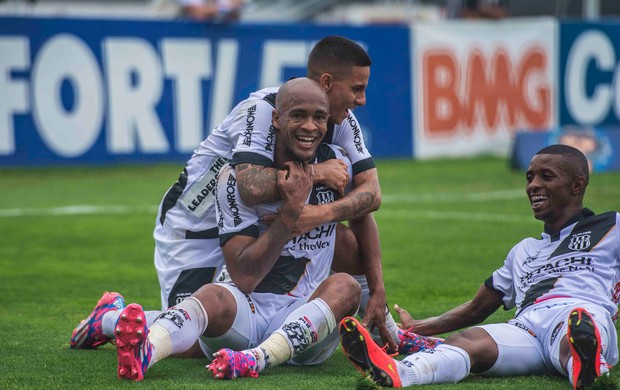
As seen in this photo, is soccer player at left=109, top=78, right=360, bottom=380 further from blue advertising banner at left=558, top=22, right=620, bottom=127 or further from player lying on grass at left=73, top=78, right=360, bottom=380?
blue advertising banner at left=558, top=22, right=620, bottom=127

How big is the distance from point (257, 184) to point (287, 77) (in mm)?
12735

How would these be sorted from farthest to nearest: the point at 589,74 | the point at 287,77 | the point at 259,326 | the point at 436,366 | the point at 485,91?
the point at 589,74 < the point at 485,91 < the point at 287,77 < the point at 259,326 < the point at 436,366

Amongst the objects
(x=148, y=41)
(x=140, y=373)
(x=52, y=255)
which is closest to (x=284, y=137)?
(x=140, y=373)

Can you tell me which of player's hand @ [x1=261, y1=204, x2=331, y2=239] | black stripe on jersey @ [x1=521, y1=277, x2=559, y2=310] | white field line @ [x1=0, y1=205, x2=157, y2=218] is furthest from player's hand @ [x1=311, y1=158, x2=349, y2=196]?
white field line @ [x1=0, y1=205, x2=157, y2=218]

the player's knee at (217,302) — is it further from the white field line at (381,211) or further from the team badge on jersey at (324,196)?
the white field line at (381,211)

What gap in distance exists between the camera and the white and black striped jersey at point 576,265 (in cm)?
534

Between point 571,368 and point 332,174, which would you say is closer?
point 571,368

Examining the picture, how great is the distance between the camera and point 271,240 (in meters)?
5.23

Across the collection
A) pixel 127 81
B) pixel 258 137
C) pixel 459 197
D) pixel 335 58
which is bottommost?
pixel 459 197

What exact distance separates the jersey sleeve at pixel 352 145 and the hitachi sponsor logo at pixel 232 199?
683 millimetres

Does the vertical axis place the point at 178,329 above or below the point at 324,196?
below

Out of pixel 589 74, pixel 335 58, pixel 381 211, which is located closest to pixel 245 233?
pixel 335 58

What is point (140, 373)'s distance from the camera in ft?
16.3

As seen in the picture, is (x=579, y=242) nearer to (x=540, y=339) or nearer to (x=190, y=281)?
(x=540, y=339)
